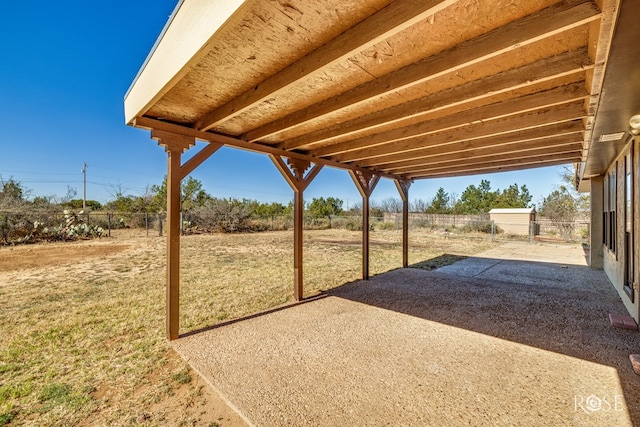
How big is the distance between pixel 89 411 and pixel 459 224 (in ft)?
64.2

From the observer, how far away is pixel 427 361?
2.40m

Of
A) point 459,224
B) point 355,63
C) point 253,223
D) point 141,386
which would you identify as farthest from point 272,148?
point 459,224

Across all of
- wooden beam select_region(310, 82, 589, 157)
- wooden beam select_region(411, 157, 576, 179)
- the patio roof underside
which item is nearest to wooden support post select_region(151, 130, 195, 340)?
the patio roof underside

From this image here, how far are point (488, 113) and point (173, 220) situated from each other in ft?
11.5

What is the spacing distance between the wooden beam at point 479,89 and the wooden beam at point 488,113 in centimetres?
22

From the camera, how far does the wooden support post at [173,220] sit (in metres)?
2.85

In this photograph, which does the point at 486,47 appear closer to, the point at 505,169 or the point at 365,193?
the point at 365,193

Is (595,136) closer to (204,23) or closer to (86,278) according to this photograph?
(204,23)

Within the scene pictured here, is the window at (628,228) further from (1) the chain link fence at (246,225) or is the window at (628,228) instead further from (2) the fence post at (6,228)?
(2) the fence post at (6,228)

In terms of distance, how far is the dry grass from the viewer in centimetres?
183

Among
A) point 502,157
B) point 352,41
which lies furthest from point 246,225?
point 352,41

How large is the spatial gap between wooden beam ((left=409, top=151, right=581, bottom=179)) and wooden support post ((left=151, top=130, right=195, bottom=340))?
4897 mm

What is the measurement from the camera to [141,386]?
6.75 feet

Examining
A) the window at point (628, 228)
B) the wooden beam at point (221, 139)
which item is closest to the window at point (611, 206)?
the window at point (628, 228)
